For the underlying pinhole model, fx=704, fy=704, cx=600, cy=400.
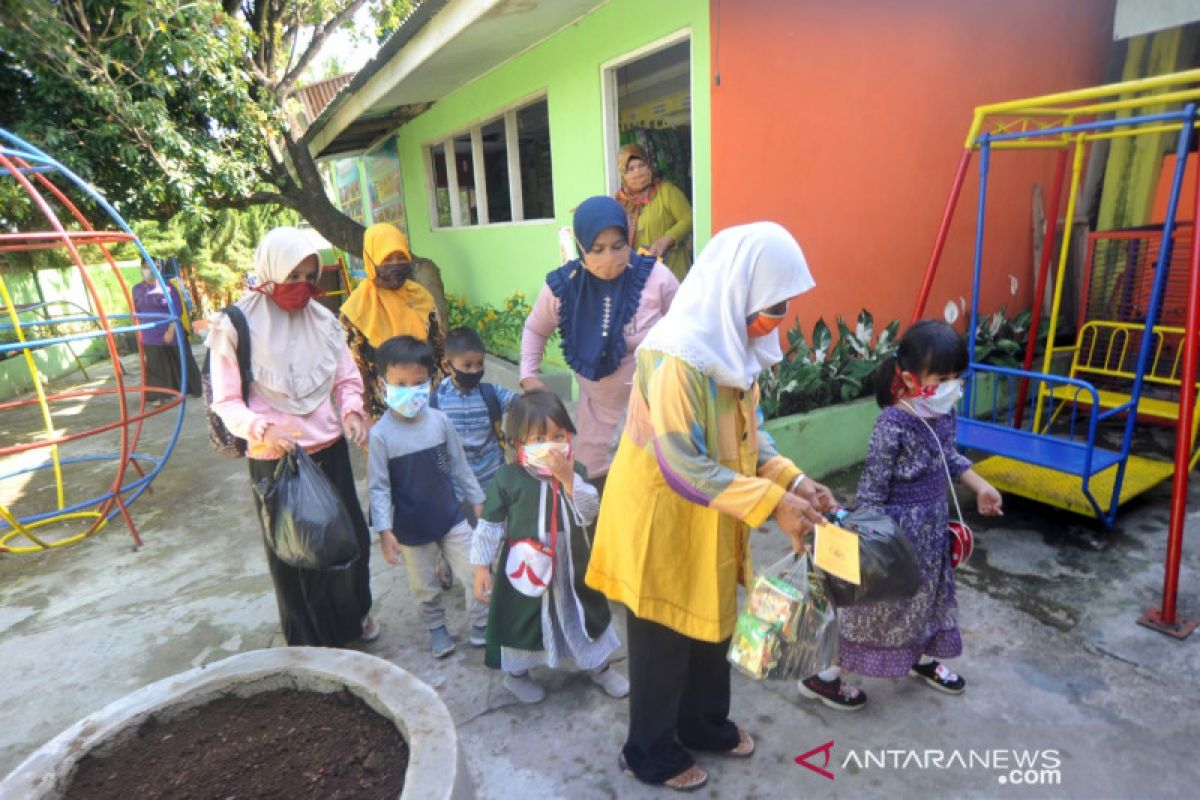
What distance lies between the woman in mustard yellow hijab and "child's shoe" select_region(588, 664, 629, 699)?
1869 mm

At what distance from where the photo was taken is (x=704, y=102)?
163 inches

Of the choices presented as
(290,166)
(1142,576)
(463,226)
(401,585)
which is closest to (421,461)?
(401,585)

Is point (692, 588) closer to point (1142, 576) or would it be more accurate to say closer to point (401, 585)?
point (401, 585)

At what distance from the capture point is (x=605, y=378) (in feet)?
9.21

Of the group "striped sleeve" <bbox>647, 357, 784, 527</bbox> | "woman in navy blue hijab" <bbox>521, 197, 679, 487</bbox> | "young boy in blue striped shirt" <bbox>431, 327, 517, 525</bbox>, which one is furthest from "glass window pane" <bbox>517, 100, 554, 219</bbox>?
"striped sleeve" <bbox>647, 357, 784, 527</bbox>

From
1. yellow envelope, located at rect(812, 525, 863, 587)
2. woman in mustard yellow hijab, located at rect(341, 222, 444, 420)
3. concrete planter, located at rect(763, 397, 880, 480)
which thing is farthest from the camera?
concrete planter, located at rect(763, 397, 880, 480)

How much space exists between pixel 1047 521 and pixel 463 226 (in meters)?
6.58

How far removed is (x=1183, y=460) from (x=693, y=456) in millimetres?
2164

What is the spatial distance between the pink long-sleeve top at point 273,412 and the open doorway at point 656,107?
8.74 feet

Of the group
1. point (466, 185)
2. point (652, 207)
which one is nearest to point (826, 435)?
point (652, 207)

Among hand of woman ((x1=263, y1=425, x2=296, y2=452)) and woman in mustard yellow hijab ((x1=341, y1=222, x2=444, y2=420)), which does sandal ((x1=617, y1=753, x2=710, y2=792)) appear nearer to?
hand of woman ((x1=263, y1=425, x2=296, y2=452))

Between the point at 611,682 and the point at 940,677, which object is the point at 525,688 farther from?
the point at 940,677

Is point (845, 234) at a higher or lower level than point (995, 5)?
lower

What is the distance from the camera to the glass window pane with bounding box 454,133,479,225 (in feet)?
26.9
